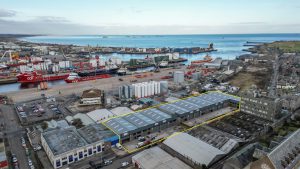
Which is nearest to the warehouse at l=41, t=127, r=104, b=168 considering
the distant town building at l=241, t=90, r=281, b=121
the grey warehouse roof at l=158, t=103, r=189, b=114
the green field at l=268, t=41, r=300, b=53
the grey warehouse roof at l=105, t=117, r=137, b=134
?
the grey warehouse roof at l=105, t=117, r=137, b=134

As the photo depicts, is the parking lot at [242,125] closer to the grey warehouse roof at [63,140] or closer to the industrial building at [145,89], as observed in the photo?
the grey warehouse roof at [63,140]

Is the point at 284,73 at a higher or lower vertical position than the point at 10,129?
higher

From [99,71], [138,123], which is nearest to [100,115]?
[138,123]

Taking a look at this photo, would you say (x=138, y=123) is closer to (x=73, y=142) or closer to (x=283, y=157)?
(x=73, y=142)

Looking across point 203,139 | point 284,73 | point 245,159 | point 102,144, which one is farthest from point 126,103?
point 284,73

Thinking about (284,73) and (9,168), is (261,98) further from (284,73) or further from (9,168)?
(284,73)

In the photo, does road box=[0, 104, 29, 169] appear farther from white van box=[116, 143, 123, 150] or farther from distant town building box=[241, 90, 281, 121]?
distant town building box=[241, 90, 281, 121]

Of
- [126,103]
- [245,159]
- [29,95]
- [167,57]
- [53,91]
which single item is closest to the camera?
[245,159]

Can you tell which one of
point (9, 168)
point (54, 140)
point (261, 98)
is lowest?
point (9, 168)
